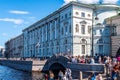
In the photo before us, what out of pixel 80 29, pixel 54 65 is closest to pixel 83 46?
pixel 80 29

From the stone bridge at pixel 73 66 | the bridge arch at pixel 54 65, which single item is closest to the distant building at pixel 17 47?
the bridge arch at pixel 54 65

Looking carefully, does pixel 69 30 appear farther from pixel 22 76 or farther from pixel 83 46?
pixel 22 76

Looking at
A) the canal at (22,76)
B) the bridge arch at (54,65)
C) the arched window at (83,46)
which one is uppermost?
the arched window at (83,46)

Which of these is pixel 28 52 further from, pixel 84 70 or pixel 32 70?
pixel 84 70

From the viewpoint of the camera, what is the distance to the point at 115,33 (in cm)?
7019

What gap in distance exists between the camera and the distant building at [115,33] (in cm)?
6719

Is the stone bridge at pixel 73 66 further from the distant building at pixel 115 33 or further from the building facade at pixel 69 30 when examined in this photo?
the distant building at pixel 115 33

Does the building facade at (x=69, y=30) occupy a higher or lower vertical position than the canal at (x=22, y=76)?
higher

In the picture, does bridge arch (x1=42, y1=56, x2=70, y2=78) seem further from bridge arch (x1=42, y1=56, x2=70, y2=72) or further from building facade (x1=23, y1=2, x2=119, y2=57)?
building facade (x1=23, y1=2, x2=119, y2=57)

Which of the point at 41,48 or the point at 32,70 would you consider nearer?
the point at 32,70

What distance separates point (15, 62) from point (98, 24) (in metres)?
32.6

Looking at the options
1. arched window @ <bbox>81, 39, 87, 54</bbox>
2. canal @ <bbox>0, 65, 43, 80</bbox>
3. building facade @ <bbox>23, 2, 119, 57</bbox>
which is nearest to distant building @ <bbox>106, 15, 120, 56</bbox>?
building facade @ <bbox>23, 2, 119, 57</bbox>

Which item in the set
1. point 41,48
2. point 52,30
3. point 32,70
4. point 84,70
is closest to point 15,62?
point 41,48

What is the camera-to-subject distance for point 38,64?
71938mm
